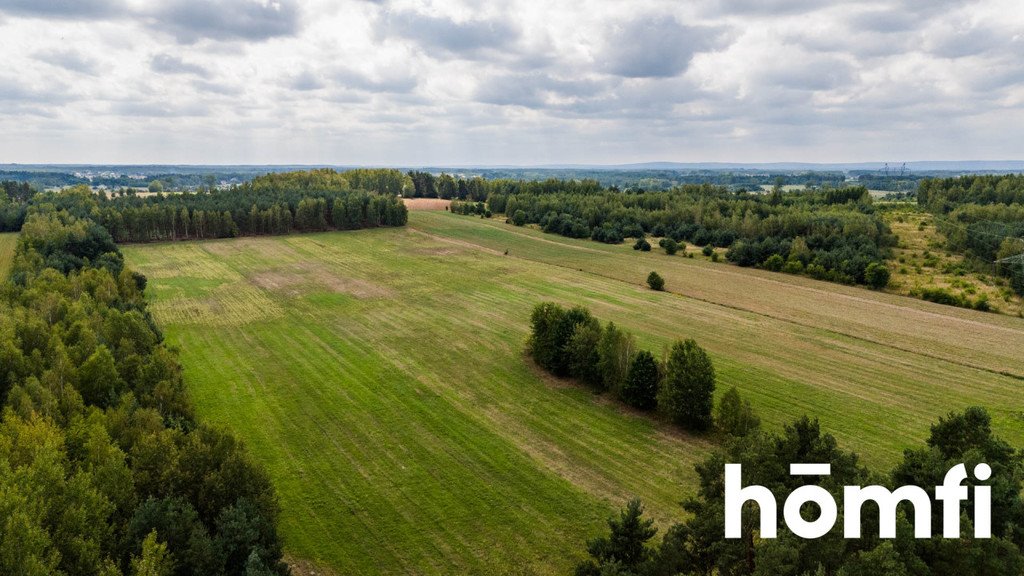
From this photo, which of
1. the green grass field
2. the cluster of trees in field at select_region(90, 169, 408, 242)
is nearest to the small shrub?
Answer: the green grass field

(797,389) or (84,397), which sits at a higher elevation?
(84,397)

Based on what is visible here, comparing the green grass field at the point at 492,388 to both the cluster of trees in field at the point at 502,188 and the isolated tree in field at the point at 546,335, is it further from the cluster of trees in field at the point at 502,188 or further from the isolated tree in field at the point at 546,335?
the cluster of trees in field at the point at 502,188

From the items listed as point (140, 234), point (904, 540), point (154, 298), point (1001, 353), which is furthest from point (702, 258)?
point (140, 234)

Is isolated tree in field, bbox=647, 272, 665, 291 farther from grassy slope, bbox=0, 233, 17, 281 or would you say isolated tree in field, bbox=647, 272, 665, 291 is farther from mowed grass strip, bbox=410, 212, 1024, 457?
grassy slope, bbox=0, 233, 17, 281

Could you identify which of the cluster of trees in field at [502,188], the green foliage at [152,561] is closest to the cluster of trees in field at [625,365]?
the green foliage at [152,561]

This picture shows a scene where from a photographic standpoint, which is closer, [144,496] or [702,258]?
[144,496]

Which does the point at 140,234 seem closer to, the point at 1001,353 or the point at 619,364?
the point at 619,364
